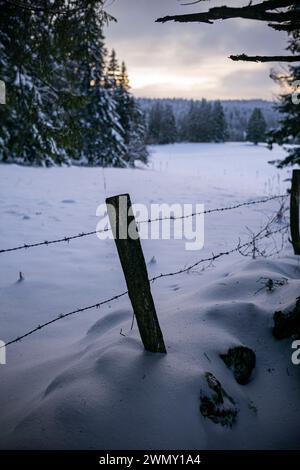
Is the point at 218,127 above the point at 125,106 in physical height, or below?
above

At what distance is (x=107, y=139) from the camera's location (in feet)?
93.2

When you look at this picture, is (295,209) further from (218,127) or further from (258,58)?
(218,127)

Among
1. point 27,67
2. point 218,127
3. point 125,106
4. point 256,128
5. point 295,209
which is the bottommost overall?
point 295,209

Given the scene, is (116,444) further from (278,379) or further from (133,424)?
(278,379)

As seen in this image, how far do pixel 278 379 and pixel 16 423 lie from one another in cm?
209

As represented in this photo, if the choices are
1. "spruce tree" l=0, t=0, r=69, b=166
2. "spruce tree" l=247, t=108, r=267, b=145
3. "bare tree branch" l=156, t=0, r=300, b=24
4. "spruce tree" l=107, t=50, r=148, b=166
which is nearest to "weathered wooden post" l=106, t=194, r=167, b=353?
"bare tree branch" l=156, t=0, r=300, b=24

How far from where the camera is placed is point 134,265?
8.56ft

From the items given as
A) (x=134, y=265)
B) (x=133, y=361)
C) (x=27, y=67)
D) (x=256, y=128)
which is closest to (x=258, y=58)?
(x=134, y=265)

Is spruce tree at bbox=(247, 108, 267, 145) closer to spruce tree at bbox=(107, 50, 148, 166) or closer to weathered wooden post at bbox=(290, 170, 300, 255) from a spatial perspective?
spruce tree at bbox=(107, 50, 148, 166)

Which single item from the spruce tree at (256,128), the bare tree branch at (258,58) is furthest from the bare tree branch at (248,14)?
the spruce tree at (256,128)

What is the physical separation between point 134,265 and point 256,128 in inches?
2990

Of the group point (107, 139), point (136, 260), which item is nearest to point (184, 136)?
point (107, 139)

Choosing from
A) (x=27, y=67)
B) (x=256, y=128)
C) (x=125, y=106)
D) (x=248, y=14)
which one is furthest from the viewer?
(x=256, y=128)

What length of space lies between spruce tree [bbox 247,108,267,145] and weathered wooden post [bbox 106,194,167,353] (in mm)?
72346
